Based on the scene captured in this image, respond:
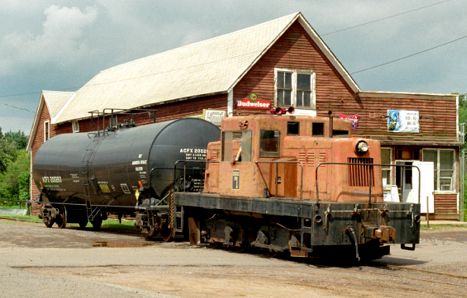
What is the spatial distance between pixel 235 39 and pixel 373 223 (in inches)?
839

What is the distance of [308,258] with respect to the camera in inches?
661

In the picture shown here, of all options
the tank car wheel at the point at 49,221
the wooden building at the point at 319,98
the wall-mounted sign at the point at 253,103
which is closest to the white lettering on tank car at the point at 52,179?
the tank car wheel at the point at 49,221

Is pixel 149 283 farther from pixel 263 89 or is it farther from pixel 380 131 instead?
pixel 380 131

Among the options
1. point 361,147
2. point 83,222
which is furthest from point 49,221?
point 361,147

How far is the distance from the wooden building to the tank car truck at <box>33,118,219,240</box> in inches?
276

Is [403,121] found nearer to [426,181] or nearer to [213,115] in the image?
[426,181]

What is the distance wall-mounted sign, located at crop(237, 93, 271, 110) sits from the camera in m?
31.3

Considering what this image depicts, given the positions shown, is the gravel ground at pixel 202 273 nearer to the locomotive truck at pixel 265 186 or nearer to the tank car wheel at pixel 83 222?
the locomotive truck at pixel 265 186

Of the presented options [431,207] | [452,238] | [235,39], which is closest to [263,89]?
[235,39]

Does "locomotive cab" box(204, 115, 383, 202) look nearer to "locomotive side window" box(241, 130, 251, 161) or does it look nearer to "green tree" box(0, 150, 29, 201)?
"locomotive side window" box(241, 130, 251, 161)

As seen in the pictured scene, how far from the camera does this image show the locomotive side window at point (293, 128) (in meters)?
16.9

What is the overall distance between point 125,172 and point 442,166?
56.8ft

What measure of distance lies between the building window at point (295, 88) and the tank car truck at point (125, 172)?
971 cm

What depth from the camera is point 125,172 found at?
22.6 m
